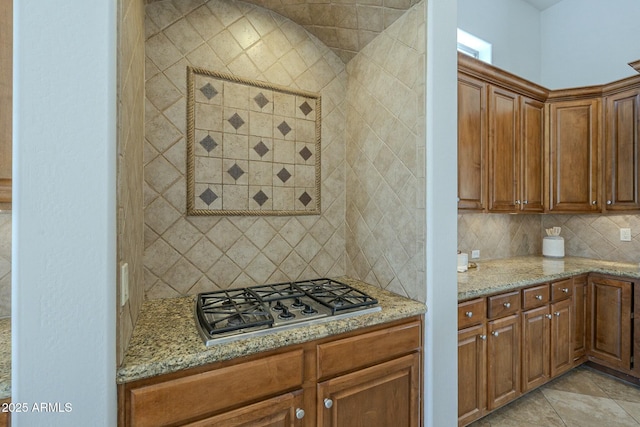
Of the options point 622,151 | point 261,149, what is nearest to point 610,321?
point 622,151

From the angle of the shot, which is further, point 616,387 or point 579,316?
point 579,316

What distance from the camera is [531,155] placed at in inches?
108

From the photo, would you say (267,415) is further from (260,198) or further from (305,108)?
(305,108)

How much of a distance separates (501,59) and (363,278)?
2.84 metres

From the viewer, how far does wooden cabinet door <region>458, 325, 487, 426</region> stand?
5.84 ft

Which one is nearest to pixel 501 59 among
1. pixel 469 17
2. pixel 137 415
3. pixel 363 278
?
pixel 469 17

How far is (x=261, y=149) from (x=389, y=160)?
0.75 m

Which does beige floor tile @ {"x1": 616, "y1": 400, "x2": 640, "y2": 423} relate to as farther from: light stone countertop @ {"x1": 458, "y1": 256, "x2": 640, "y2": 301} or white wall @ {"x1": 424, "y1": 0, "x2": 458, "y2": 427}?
white wall @ {"x1": 424, "y1": 0, "x2": 458, "y2": 427}

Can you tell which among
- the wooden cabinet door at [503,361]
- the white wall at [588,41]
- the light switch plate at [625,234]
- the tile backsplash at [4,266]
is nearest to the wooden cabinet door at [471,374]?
the wooden cabinet door at [503,361]

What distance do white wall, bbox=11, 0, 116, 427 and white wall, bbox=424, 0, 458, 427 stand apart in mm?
1291

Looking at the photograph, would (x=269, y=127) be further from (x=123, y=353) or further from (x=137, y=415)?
(x=137, y=415)

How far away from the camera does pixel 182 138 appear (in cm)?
160

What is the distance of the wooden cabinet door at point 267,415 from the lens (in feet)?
3.40

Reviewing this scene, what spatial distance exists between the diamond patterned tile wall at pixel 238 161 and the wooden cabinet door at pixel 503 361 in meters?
1.06
